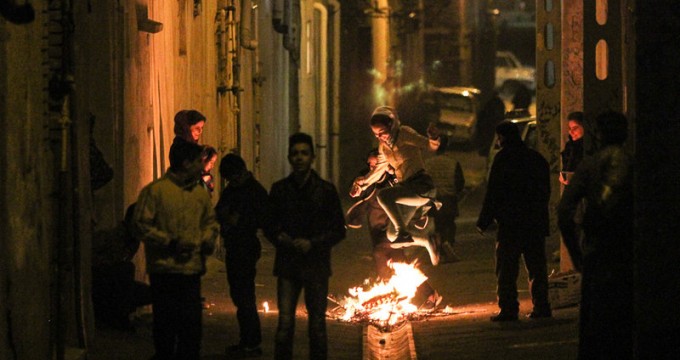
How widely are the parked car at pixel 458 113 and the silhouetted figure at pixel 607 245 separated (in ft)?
115

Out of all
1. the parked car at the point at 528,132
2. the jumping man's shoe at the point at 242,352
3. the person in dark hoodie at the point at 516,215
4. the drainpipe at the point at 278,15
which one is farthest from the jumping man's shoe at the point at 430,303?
the drainpipe at the point at 278,15

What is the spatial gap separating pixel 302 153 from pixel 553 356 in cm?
256

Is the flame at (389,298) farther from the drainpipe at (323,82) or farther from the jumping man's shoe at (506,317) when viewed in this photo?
the drainpipe at (323,82)

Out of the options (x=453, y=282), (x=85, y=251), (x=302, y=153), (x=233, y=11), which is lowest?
(x=453, y=282)

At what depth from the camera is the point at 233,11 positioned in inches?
819

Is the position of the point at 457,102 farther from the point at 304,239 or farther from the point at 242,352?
the point at 304,239

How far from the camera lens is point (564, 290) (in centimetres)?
1427

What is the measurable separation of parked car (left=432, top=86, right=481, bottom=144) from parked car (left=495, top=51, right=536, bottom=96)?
1026 cm

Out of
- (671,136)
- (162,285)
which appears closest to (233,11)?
(162,285)

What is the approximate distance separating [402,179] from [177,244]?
4.63m

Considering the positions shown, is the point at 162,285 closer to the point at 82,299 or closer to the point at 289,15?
the point at 82,299

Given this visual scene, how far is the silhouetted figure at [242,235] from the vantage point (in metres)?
11.6

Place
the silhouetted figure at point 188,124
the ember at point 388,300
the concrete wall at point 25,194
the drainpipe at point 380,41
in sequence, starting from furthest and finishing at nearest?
the drainpipe at point 380,41
the silhouetted figure at point 188,124
the ember at point 388,300
the concrete wall at point 25,194

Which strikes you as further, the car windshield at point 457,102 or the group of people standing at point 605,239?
the car windshield at point 457,102
